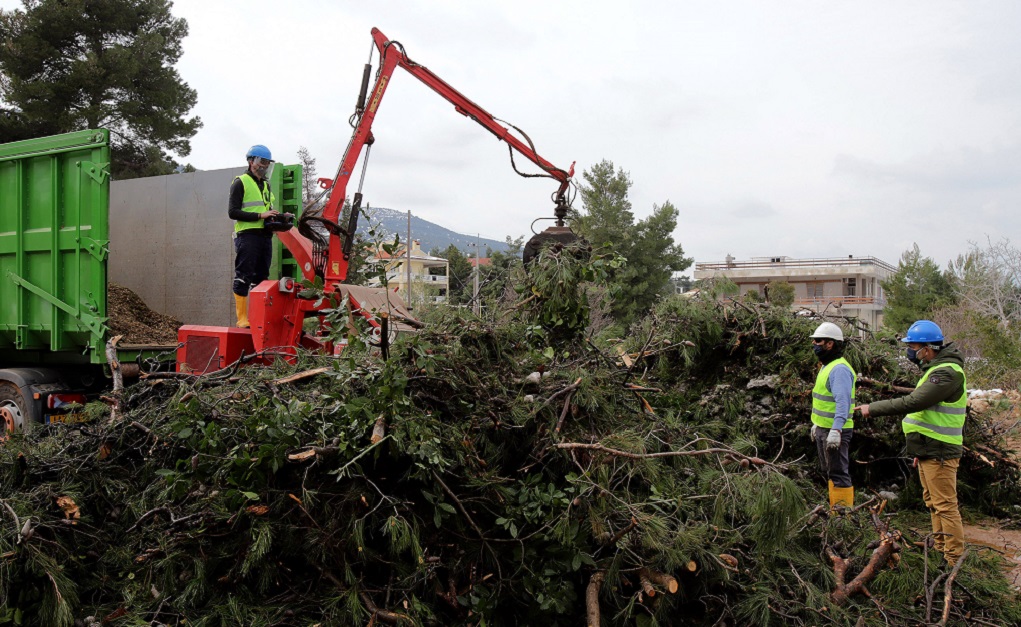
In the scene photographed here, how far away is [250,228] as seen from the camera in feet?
19.6

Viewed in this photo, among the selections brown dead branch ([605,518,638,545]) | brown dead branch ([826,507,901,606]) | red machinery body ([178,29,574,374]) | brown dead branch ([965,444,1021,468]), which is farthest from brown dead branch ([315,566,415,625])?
brown dead branch ([965,444,1021,468])

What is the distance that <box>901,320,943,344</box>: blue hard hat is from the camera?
4.96 meters

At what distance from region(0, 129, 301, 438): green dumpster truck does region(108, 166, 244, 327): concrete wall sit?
0.01 meters

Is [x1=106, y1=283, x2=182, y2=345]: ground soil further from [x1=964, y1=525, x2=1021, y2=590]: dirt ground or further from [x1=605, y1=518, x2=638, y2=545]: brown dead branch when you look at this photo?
[x1=964, y1=525, x2=1021, y2=590]: dirt ground

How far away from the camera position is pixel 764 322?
6.43m

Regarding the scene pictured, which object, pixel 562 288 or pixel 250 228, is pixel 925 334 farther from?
pixel 250 228

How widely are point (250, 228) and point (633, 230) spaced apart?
22.7m

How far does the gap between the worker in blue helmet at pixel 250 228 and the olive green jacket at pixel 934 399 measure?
4.95 meters

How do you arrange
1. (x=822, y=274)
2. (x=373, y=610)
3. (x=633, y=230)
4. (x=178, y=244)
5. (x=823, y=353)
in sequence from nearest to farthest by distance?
1. (x=373, y=610)
2. (x=823, y=353)
3. (x=178, y=244)
4. (x=633, y=230)
5. (x=822, y=274)

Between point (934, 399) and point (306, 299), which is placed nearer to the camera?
point (934, 399)

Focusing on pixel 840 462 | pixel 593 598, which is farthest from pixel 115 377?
pixel 840 462

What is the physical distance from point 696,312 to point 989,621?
3202mm

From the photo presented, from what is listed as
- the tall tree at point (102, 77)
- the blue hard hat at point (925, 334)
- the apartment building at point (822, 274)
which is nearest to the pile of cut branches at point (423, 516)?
the blue hard hat at point (925, 334)

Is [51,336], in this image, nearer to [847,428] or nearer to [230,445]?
[230,445]
